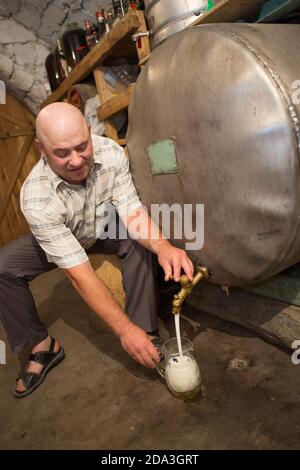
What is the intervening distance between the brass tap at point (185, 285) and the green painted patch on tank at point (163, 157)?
0.37 meters

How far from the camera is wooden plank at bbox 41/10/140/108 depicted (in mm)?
1829

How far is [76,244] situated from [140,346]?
0.44 m

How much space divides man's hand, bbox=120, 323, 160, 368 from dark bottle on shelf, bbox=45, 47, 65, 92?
10.3 feet

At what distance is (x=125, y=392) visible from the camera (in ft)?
4.26

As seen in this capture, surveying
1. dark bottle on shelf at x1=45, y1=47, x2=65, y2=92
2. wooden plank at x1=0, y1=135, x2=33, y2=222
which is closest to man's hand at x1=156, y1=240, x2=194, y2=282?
dark bottle on shelf at x1=45, y1=47, x2=65, y2=92

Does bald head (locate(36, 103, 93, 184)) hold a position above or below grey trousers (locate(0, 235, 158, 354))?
above

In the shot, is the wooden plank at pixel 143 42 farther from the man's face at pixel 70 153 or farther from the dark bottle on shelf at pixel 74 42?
the dark bottle on shelf at pixel 74 42

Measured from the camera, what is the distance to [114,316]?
1.15m

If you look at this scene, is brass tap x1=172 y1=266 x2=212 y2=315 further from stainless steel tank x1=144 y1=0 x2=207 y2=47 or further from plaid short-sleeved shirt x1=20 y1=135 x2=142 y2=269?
stainless steel tank x1=144 y1=0 x2=207 y2=47

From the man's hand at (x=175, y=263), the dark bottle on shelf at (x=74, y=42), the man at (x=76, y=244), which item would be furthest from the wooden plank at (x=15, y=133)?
the man's hand at (x=175, y=263)

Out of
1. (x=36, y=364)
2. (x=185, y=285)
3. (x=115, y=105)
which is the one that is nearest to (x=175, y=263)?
(x=185, y=285)

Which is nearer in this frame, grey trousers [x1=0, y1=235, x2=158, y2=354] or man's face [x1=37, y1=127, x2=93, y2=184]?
man's face [x1=37, y1=127, x2=93, y2=184]

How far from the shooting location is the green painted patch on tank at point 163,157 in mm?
1195

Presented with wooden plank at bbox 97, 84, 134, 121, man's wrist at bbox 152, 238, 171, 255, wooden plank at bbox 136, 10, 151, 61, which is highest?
wooden plank at bbox 136, 10, 151, 61
